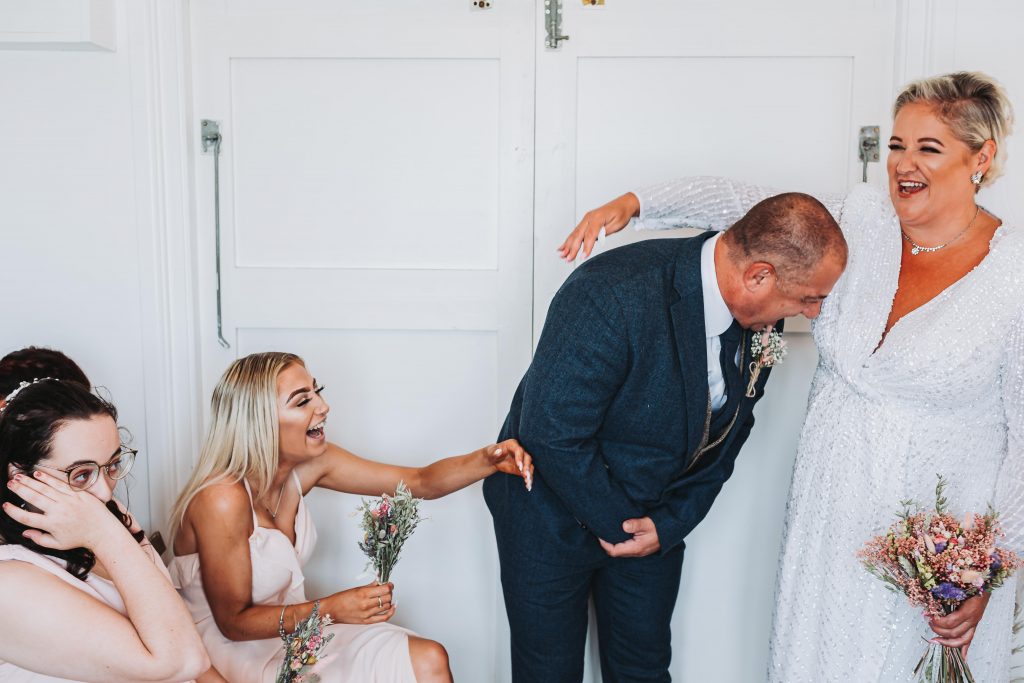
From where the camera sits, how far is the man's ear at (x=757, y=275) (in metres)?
1.84

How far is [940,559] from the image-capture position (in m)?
1.65

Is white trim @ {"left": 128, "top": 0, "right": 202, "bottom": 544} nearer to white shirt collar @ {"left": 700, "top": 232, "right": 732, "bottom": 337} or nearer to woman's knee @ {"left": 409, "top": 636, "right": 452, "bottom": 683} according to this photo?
woman's knee @ {"left": 409, "top": 636, "right": 452, "bottom": 683}

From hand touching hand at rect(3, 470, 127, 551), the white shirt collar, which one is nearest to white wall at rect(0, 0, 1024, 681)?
Result: the white shirt collar

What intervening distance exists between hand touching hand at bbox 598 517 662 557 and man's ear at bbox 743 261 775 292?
0.60 metres

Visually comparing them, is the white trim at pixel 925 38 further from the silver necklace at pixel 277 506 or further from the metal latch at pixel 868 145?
the silver necklace at pixel 277 506

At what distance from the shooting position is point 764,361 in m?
2.09

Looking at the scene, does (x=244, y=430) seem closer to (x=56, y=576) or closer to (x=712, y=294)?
(x=56, y=576)

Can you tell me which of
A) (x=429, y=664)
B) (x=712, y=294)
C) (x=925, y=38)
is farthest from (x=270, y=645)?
(x=925, y=38)

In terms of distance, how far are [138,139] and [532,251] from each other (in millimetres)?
1158

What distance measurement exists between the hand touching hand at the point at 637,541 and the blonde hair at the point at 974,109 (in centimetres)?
109

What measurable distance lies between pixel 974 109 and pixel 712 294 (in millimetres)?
672

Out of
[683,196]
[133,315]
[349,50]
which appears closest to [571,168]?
[683,196]

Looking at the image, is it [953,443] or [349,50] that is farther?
[349,50]

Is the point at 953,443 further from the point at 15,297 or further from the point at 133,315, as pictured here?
the point at 15,297
